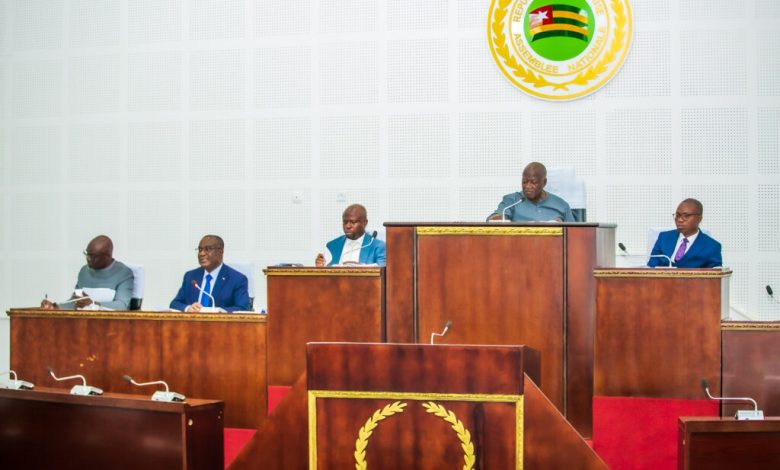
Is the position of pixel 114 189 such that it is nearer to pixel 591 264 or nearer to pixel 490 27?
pixel 490 27

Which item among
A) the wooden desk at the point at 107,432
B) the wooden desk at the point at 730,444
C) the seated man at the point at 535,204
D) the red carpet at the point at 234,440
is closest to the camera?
the wooden desk at the point at 730,444

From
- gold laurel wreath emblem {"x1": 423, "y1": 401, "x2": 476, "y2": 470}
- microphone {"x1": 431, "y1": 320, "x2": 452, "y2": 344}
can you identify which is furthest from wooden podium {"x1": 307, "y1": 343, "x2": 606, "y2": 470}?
microphone {"x1": 431, "y1": 320, "x2": 452, "y2": 344}

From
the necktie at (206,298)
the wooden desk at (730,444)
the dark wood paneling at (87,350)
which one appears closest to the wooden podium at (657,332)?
the wooden desk at (730,444)

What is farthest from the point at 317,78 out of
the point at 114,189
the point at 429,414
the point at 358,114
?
the point at 429,414

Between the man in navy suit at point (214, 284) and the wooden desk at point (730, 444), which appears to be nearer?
the wooden desk at point (730, 444)

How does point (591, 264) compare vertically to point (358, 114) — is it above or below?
below

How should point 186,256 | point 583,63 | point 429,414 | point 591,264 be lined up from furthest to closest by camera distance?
point 186,256
point 583,63
point 591,264
point 429,414

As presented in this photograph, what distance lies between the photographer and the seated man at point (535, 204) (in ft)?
19.7

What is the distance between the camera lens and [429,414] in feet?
10.1

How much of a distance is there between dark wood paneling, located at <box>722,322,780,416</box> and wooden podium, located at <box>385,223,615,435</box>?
61 cm

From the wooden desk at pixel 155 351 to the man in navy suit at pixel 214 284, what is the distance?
70 centimetres

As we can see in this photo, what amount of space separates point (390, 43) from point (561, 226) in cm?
368

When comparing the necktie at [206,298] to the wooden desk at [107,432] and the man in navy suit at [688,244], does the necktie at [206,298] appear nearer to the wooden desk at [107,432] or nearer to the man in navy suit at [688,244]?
the wooden desk at [107,432]

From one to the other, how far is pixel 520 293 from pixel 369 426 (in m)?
1.38
